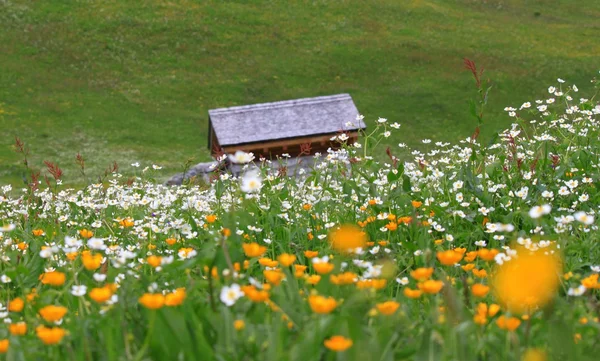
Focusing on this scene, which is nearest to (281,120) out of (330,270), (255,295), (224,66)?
(224,66)

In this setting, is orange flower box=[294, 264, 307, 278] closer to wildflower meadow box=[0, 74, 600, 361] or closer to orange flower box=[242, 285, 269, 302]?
wildflower meadow box=[0, 74, 600, 361]

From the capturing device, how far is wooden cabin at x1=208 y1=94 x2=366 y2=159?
28.7 m

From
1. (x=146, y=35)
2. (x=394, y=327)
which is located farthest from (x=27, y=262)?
(x=146, y=35)

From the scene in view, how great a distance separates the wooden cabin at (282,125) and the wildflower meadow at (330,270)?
2025 centimetres

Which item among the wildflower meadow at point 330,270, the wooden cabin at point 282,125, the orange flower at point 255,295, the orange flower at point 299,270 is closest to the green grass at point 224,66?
the wooden cabin at point 282,125

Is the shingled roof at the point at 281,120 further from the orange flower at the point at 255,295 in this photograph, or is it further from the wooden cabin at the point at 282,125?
the orange flower at the point at 255,295

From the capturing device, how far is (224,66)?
43.6 metres

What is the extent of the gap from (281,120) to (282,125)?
303mm

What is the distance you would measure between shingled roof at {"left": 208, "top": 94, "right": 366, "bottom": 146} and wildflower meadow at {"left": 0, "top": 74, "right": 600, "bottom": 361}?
20265 mm

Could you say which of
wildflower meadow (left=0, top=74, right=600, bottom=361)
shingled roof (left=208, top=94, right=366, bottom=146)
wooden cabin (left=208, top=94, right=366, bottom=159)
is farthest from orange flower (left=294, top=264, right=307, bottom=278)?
shingled roof (left=208, top=94, right=366, bottom=146)

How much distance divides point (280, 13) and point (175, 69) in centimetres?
1074

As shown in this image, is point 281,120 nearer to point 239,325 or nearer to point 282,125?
point 282,125

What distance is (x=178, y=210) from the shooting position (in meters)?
6.53

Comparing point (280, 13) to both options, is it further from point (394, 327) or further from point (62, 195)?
point (394, 327)
